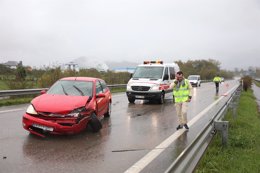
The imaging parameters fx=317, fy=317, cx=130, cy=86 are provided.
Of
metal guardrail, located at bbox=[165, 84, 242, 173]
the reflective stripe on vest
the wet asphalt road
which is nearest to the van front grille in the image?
the wet asphalt road

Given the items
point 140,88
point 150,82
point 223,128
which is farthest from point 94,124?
point 150,82

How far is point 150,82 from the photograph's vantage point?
1709 centimetres

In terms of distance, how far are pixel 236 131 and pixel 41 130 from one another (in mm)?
5709

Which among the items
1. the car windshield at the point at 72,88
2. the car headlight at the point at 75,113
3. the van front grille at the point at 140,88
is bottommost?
the van front grille at the point at 140,88

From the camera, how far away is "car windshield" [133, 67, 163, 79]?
17.9 metres

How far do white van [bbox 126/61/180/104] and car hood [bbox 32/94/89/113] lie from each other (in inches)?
335

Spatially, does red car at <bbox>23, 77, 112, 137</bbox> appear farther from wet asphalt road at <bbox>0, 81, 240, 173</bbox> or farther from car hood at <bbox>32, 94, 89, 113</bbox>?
wet asphalt road at <bbox>0, 81, 240, 173</bbox>

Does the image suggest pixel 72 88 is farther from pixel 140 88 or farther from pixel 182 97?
pixel 140 88

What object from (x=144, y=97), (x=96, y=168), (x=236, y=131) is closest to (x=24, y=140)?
(x=96, y=168)

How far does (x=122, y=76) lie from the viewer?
3759 centimetres

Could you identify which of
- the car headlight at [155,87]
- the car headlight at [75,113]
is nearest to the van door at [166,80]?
the car headlight at [155,87]

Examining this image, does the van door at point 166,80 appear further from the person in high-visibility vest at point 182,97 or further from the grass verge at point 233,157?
the grass verge at point 233,157

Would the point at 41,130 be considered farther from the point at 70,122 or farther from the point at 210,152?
the point at 210,152

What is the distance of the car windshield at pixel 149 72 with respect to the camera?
17922 mm
